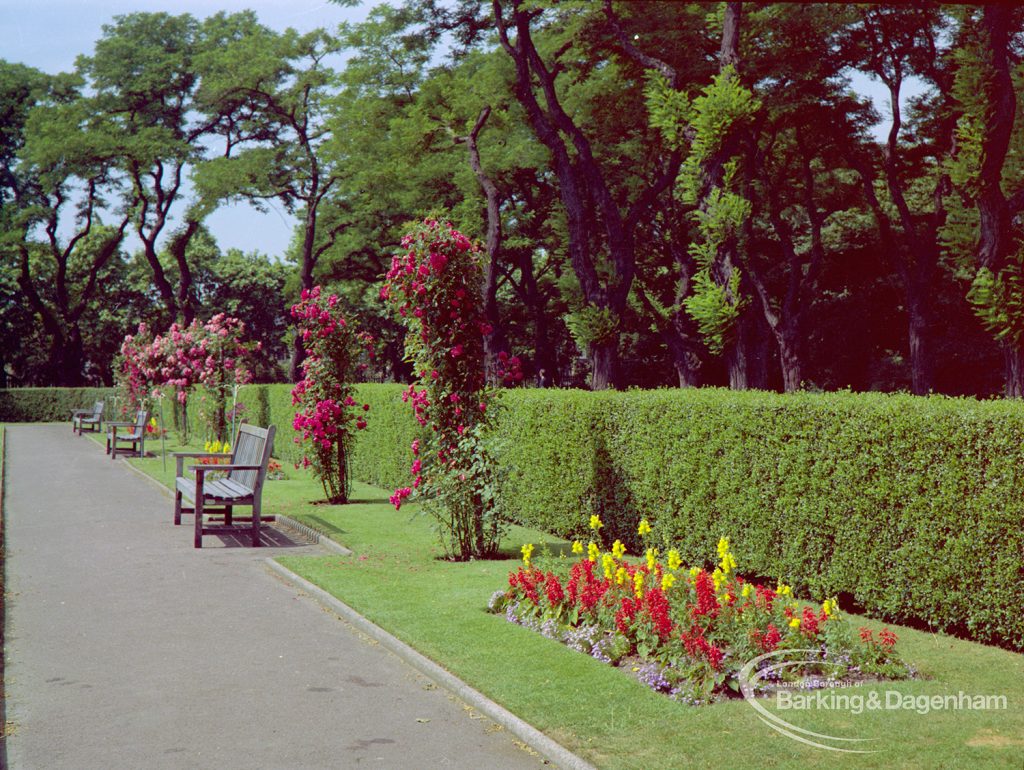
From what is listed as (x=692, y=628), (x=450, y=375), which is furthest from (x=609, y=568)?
(x=450, y=375)

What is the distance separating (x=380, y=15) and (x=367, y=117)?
3509 mm

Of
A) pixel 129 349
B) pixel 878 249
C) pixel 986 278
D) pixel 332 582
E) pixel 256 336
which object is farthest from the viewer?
pixel 256 336

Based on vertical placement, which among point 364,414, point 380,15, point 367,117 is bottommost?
point 364,414

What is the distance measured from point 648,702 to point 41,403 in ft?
182

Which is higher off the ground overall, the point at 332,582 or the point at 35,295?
the point at 35,295

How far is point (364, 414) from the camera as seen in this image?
20.7m

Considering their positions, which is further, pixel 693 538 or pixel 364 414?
pixel 364 414

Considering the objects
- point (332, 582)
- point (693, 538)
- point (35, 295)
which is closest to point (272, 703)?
Answer: point (332, 582)

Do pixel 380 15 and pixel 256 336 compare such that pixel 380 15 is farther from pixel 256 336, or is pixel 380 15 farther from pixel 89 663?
pixel 256 336

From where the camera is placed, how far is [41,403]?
5522cm

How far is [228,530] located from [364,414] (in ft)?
25.4

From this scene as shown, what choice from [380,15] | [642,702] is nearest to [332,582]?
[642,702]

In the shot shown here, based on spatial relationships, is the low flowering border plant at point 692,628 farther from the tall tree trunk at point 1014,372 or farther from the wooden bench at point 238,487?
the tall tree trunk at point 1014,372

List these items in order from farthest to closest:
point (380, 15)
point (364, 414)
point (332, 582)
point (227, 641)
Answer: point (380, 15), point (364, 414), point (332, 582), point (227, 641)
